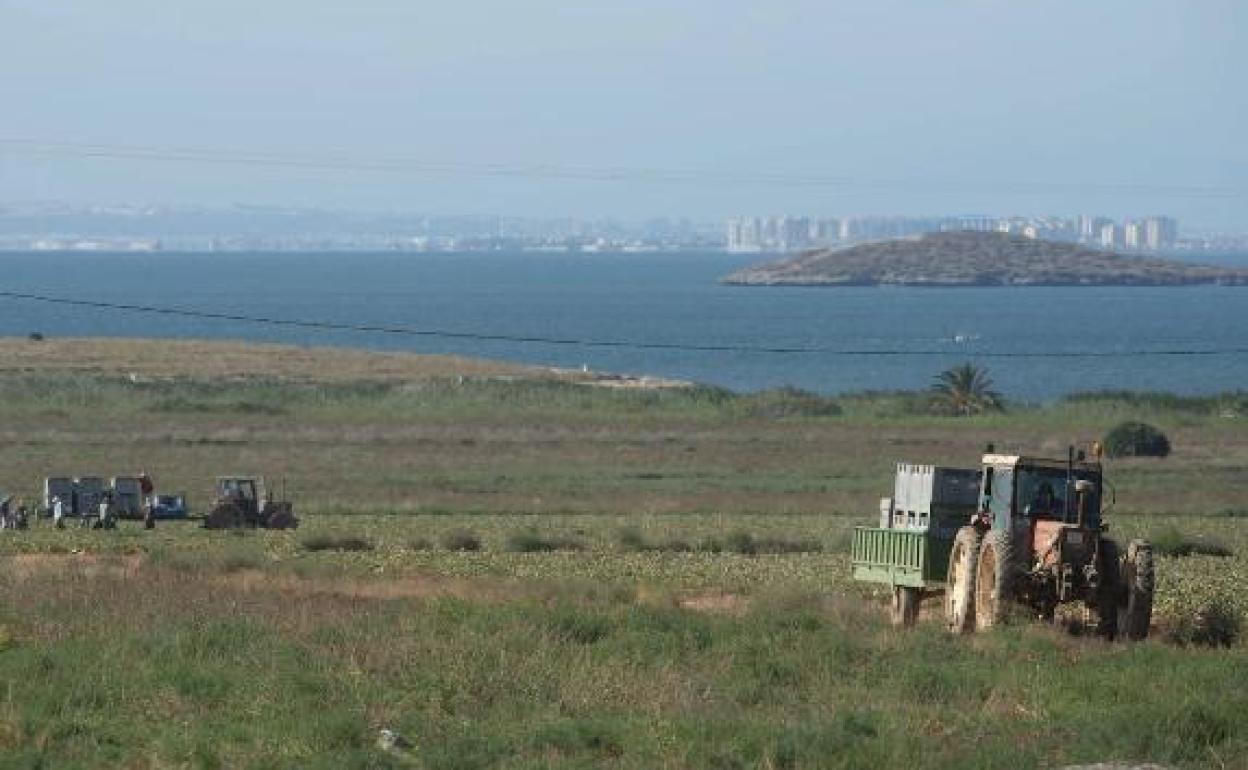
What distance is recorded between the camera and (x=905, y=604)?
29859 mm

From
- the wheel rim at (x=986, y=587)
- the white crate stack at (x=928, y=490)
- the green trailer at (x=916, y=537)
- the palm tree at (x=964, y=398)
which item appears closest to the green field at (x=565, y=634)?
the wheel rim at (x=986, y=587)

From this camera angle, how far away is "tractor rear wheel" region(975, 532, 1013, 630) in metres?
26.0

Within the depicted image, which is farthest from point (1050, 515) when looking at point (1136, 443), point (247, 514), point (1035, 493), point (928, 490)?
point (1136, 443)

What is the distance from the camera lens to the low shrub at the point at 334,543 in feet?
137

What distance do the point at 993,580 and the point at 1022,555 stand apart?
0.57 m

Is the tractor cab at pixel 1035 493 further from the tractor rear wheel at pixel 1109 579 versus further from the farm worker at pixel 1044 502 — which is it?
the tractor rear wheel at pixel 1109 579

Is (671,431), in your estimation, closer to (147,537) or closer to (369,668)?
(147,537)

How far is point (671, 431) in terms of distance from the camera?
7731cm

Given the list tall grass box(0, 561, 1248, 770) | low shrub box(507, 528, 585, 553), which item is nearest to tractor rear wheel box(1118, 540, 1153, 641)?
tall grass box(0, 561, 1248, 770)

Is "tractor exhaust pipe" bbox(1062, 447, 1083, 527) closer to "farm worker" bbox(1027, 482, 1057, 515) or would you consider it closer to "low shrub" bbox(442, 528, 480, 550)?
"farm worker" bbox(1027, 482, 1057, 515)

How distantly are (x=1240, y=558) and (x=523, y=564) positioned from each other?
46.1ft

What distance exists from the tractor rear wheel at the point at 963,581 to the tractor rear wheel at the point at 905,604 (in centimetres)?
137

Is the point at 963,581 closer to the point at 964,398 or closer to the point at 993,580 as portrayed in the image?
the point at 993,580

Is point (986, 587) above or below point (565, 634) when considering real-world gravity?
above
